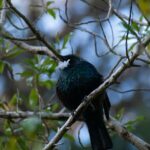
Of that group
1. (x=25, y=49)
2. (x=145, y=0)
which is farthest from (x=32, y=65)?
(x=145, y=0)

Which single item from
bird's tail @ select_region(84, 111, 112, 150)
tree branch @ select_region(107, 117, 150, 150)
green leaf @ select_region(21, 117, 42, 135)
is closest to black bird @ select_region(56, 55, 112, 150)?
bird's tail @ select_region(84, 111, 112, 150)

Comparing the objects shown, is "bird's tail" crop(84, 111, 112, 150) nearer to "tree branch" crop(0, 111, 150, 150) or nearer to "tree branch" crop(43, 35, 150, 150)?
"tree branch" crop(0, 111, 150, 150)

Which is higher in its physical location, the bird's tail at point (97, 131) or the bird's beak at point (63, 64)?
the bird's beak at point (63, 64)

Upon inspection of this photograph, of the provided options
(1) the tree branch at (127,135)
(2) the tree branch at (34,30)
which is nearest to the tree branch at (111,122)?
(1) the tree branch at (127,135)

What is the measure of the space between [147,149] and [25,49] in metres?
1.22

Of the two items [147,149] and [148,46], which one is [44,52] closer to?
[147,149]

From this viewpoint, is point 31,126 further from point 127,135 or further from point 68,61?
point 68,61

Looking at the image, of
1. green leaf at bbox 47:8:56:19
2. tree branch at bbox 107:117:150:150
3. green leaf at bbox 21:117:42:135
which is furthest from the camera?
green leaf at bbox 47:8:56:19

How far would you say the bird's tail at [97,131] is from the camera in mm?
3287

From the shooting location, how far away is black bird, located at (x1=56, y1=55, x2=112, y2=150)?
10.8ft

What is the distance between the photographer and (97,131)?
3355 mm

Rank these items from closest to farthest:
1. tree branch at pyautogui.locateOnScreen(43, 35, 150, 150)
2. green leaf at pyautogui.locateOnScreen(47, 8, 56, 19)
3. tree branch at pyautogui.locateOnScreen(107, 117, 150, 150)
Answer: tree branch at pyautogui.locateOnScreen(43, 35, 150, 150), tree branch at pyautogui.locateOnScreen(107, 117, 150, 150), green leaf at pyautogui.locateOnScreen(47, 8, 56, 19)

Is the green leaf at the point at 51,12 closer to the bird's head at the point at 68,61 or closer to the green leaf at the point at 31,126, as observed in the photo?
the bird's head at the point at 68,61

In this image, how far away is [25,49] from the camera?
3729mm
